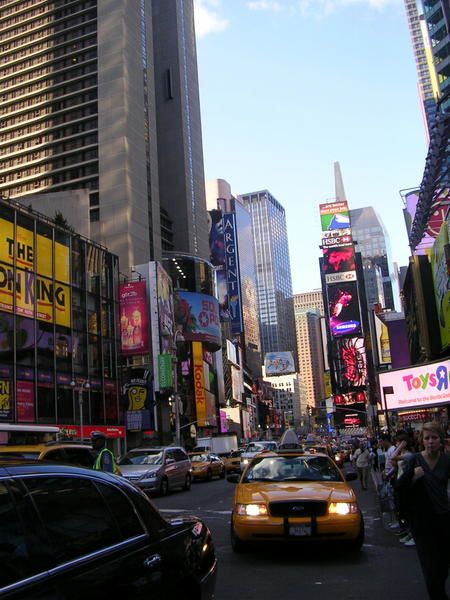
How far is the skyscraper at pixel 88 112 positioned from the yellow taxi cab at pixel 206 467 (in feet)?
159

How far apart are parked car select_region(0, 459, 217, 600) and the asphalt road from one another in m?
2.79

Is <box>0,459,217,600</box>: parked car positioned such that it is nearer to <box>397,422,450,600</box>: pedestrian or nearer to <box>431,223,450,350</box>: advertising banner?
<box>397,422,450,600</box>: pedestrian

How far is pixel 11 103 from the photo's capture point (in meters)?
94.6

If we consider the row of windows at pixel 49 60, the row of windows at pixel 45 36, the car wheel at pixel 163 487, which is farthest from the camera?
the row of windows at pixel 45 36

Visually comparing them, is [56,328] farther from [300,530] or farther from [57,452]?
[300,530]

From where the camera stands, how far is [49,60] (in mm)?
93000

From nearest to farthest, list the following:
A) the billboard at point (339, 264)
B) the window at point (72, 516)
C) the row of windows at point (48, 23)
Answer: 1. the window at point (72, 516)
2. the row of windows at point (48, 23)
3. the billboard at point (339, 264)

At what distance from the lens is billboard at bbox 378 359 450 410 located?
103ft

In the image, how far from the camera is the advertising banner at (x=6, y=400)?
35.5 m

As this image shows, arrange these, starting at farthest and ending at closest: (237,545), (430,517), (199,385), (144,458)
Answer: (199,385), (144,458), (237,545), (430,517)

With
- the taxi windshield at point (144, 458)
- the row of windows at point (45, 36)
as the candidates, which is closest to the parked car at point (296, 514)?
the taxi windshield at point (144, 458)

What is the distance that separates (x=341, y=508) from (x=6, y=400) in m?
31.8

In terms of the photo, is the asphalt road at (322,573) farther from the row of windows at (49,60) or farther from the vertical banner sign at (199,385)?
the row of windows at (49,60)

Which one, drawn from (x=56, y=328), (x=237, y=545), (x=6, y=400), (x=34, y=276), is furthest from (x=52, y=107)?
(x=237, y=545)
